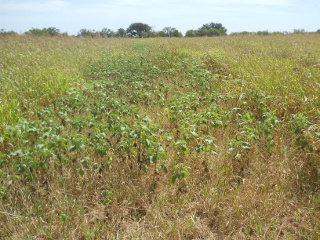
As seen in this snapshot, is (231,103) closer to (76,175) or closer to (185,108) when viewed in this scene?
(185,108)

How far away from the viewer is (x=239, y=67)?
6.08m

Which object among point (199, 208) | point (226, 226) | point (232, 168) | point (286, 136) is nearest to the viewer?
point (226, 226)

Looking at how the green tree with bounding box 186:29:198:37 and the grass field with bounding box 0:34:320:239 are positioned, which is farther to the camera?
the green tree with bounding box 186:29:198:37

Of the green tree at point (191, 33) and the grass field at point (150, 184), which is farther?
the green tree at point (191, 33)

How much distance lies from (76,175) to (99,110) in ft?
3.27

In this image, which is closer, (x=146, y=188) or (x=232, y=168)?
(x=146, y=188)

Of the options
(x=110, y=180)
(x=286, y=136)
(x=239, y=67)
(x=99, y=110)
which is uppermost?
(x=239, y=67)

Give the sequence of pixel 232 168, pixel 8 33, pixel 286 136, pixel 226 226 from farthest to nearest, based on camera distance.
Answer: pixel 8 33 → pixel 286 136 → pixel 232 168 → pixel 226 226

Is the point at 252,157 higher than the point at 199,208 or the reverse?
higher

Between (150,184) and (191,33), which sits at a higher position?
(191,33)

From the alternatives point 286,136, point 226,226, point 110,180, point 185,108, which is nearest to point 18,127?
point 110,180

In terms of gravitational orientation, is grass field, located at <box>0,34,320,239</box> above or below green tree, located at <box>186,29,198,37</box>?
below

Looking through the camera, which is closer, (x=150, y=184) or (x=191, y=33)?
(x=150, y=184)

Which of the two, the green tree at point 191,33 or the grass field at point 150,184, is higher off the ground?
the green tree at point 191,33
